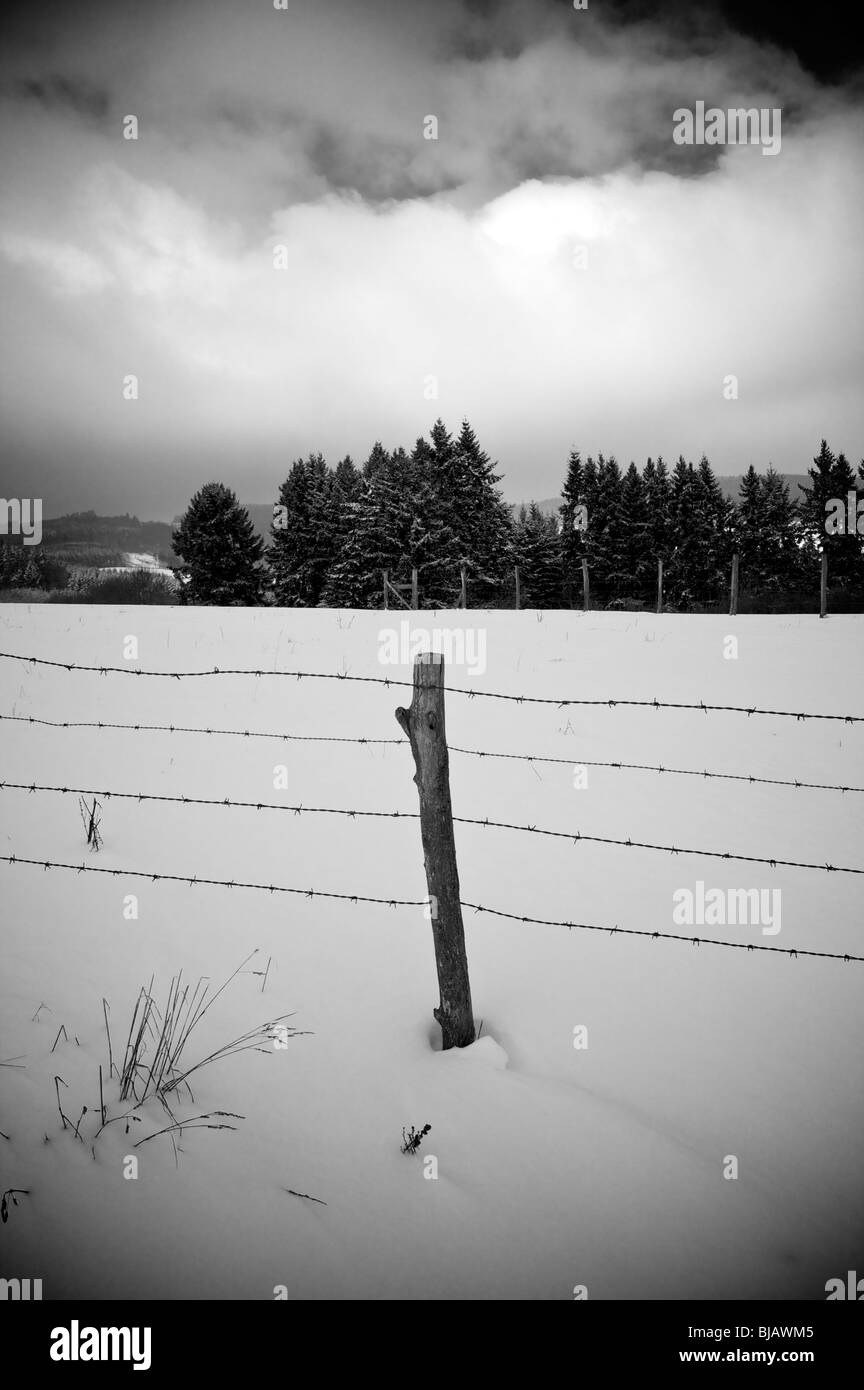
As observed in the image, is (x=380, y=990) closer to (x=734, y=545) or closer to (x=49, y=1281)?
(x=49, y=1281)

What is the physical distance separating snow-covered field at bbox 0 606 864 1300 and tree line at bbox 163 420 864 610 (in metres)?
29.2

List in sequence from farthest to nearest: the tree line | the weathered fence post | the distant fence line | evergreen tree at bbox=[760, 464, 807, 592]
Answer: evergreen tree at bbox=[760, 464, 807, 592], the tree line, the distant fence line, the weathered fence post

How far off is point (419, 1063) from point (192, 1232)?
107 cm

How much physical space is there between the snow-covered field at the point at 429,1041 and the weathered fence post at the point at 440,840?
0.72ft

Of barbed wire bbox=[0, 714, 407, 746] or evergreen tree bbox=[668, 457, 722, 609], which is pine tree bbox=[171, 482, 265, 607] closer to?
evergreen tree bbox=[668, 457, 722, 609]

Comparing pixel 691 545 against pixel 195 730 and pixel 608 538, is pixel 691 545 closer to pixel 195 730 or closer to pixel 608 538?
pixel 608 538

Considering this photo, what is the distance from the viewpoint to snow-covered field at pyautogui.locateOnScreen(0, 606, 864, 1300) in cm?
205

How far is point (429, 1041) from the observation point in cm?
297

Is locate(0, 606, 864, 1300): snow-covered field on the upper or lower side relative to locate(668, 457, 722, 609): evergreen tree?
lower

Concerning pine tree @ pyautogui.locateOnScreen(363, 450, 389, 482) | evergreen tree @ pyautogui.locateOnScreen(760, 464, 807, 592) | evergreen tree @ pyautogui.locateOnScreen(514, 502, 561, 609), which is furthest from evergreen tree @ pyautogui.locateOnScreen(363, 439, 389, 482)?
evergreen tree @ pyautogui.locateOnScreen(760, 464, 807, 592)

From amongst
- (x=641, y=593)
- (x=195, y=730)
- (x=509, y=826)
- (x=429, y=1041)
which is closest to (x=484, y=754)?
(x=509, y=826)

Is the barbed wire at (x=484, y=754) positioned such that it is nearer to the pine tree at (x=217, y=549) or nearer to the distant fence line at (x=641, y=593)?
the distant fence line at (x=641, y=593)

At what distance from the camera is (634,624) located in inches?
593
